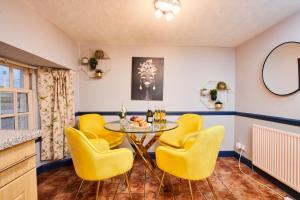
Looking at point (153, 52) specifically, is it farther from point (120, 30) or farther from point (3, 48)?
point (3, 48)

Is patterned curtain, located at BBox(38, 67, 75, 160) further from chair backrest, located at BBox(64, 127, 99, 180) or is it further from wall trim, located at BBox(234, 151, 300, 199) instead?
wall trim, located at BBox(234, 151, 300, 199)

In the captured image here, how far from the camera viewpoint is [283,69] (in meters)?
2.15

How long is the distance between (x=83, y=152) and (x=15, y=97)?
59.7 inches

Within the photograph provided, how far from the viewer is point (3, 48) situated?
1.64m

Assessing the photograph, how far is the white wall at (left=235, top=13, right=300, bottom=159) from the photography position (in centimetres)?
205

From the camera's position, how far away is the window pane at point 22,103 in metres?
2.34

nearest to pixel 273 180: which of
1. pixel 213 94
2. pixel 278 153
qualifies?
pixel 278 153

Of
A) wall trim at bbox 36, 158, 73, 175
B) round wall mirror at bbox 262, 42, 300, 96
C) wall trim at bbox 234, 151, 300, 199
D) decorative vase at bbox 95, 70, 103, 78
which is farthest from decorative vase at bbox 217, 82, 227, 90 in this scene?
wall trim at bbox 36, 158, 73, 175

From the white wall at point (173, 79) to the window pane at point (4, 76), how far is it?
1171 millimetres

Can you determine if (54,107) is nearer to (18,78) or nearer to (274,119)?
(18,78)

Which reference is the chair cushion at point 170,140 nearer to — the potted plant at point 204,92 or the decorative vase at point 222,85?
the potted plant at point 204,92

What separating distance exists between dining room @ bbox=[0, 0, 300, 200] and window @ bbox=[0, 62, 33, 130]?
15 millimetres

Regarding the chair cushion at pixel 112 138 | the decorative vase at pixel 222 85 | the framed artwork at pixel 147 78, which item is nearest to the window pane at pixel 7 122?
the chair cushion at pixel 112 138

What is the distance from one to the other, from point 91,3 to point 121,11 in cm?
35
